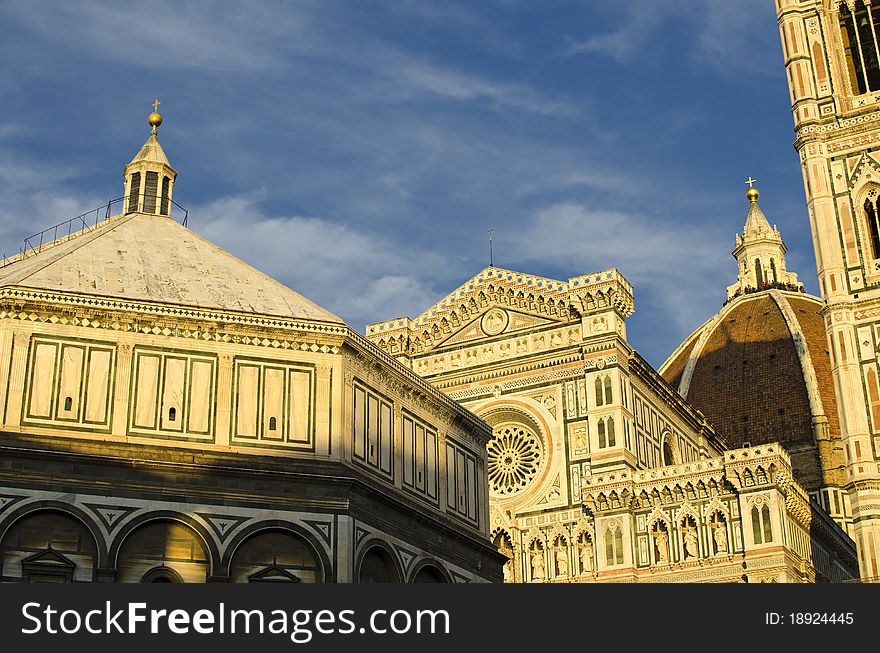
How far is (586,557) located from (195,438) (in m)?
25.1

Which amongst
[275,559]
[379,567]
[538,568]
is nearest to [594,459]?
[538,568]

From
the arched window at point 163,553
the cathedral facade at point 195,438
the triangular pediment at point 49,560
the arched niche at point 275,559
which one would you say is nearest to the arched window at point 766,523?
the cathedral facade at point 195,438

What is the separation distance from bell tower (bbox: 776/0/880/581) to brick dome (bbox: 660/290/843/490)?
1375 inches

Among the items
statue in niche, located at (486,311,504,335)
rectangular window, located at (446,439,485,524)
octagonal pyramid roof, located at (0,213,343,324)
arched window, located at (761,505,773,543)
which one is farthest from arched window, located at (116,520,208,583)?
statue in niche, located at (486,311,504,335)

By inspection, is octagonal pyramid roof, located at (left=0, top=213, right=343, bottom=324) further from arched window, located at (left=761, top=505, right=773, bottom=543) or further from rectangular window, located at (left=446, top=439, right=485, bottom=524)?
arched window, located at (left=761, top=505, right=773, bottom=543)

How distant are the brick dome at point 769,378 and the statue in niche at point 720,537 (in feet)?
116

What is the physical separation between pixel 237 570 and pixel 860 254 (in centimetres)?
2859

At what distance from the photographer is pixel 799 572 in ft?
149

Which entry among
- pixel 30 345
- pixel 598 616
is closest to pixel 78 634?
pixel 598 616

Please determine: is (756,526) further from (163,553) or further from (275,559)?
(163,553)

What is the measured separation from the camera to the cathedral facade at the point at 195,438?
2483cm

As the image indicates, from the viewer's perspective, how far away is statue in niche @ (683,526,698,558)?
45406mm

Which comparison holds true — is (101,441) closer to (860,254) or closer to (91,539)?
(91,539)

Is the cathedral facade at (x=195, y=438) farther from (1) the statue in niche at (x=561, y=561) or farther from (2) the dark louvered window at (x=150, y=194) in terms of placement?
(1) the statue in niche at (x=561, y=561)
